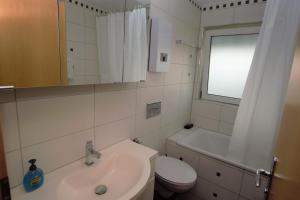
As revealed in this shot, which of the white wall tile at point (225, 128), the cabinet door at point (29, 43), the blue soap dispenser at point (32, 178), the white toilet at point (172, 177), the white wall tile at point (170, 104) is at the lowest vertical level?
the white toilet at point (172, 177)

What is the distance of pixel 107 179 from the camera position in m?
1.14

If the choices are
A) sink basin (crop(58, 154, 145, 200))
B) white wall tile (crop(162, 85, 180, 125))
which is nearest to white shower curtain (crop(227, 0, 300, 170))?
white wall tile (crop(162, 85, 180, 125))

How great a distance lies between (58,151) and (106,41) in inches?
29.3

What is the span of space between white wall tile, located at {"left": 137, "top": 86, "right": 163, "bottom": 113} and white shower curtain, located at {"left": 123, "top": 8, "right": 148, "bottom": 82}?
157mm

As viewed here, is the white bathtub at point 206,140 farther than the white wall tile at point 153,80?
Yes

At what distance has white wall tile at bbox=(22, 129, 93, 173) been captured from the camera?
93cm

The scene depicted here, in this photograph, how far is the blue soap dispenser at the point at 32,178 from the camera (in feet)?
2.80

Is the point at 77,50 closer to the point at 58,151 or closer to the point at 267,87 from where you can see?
the point at 58,151

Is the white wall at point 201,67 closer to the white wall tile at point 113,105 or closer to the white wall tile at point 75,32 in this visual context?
the white wall tile at point 113,105

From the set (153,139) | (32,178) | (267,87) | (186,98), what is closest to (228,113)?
(186,98)

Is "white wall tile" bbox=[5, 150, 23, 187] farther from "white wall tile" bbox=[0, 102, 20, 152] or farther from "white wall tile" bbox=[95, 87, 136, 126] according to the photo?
"white wall tile" bbox=[95, 87, 136, 126]

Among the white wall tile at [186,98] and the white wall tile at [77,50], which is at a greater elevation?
the white wall tile at [77,50]

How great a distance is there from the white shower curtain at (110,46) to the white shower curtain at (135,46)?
0.06 meters

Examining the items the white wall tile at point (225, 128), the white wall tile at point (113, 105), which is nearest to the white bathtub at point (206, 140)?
the white wall tile at point (225, 128)
